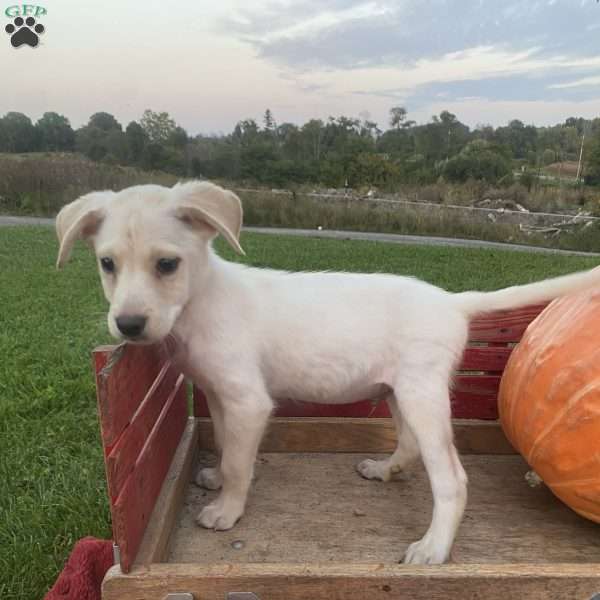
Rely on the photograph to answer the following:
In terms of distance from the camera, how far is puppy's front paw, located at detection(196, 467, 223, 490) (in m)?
2.27

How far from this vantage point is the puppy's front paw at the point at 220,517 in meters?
2.00

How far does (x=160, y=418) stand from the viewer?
79.0 inches

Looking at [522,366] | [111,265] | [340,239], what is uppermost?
[111,265]

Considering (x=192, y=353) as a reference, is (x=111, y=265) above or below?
above

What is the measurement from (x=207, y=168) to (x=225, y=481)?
22.2ft

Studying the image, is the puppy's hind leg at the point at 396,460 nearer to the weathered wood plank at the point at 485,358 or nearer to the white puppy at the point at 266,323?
the white puppy at the point at 266,323

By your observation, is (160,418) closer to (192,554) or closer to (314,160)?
(192,554)

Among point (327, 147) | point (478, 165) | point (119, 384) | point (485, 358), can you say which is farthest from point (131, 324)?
point (478, 165)

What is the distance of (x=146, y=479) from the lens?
1.77 meters

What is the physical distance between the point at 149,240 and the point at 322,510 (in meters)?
1.14

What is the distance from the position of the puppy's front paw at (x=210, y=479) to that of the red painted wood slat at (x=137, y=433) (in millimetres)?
346

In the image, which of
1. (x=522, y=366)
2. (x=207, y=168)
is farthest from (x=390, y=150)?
(x=522, y=366)

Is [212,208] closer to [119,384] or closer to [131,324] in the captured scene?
[131,324]

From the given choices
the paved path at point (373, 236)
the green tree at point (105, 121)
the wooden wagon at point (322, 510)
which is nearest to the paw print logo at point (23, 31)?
the green tree at point (105, 121)
